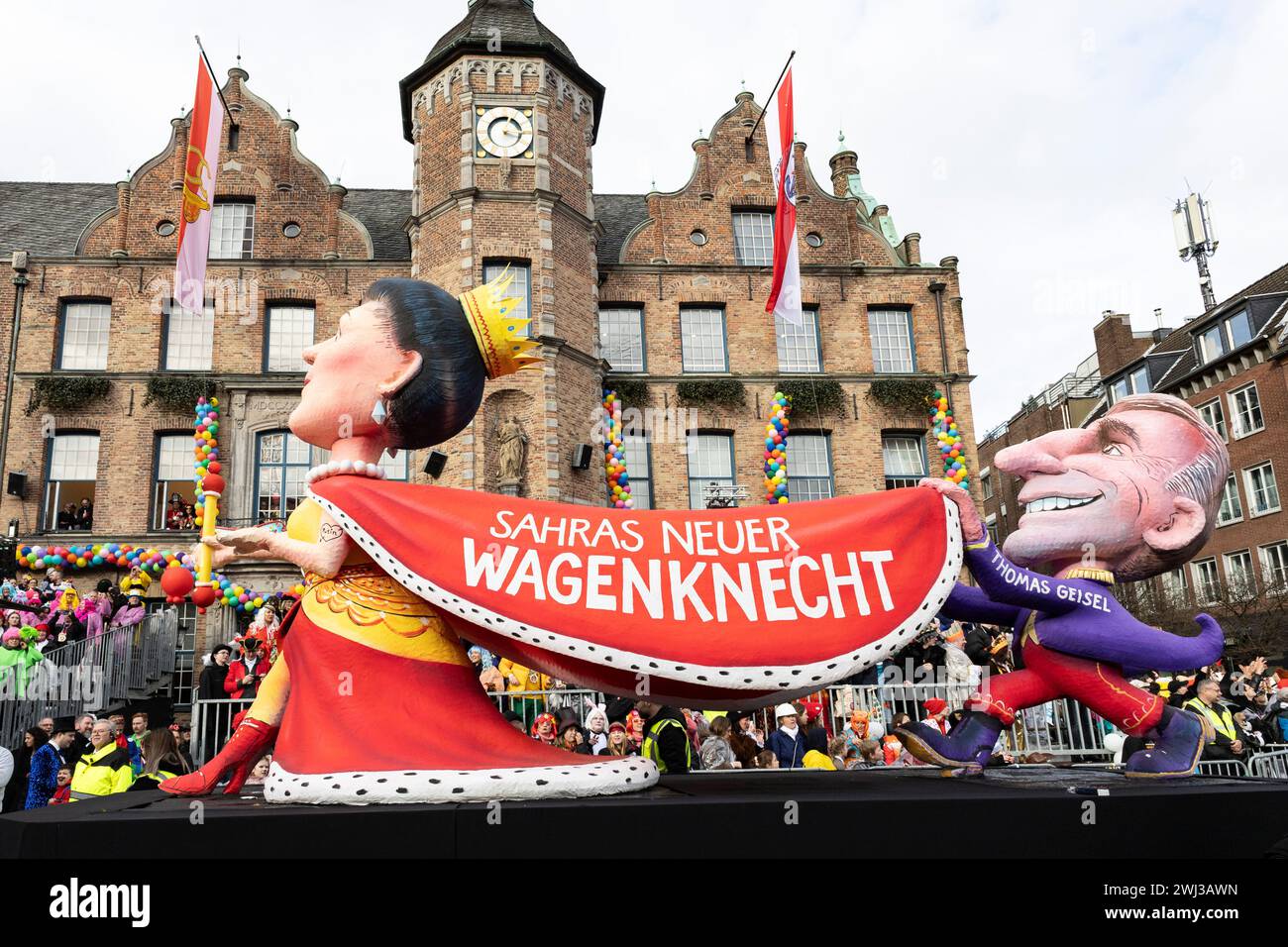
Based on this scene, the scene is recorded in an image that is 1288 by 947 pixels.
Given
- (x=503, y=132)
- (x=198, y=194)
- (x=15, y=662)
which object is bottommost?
(x=15, y=662)

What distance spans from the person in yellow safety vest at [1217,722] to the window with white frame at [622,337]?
48.5 feet

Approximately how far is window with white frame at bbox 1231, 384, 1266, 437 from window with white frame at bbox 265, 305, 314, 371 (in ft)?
92.5

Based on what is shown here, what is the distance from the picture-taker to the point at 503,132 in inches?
765

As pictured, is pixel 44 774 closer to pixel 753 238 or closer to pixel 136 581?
pixel 136 581

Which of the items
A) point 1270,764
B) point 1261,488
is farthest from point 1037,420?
point 1270,764

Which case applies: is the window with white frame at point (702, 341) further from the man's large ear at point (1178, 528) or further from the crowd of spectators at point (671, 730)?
the man's large ear at point (1178, 528)

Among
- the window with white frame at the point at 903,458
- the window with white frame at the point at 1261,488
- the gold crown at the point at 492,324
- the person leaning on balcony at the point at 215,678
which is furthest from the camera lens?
the window with white frame at the point at 1261,488

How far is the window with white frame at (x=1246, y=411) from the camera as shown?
95.2 ft

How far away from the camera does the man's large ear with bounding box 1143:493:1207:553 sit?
457cm

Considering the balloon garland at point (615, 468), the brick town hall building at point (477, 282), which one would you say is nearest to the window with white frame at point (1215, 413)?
the brick town hall building at point (477, 282)

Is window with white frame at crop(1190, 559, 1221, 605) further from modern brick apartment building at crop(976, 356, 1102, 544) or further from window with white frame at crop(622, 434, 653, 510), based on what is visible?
window with white frame at crop(622, 434, 653, 510)

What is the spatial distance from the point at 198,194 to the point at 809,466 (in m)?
13.6

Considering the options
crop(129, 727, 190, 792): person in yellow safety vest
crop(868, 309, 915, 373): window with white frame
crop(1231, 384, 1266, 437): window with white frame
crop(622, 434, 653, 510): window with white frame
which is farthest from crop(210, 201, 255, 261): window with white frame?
crop(1231, 384, 1266, 437): window with white frame
